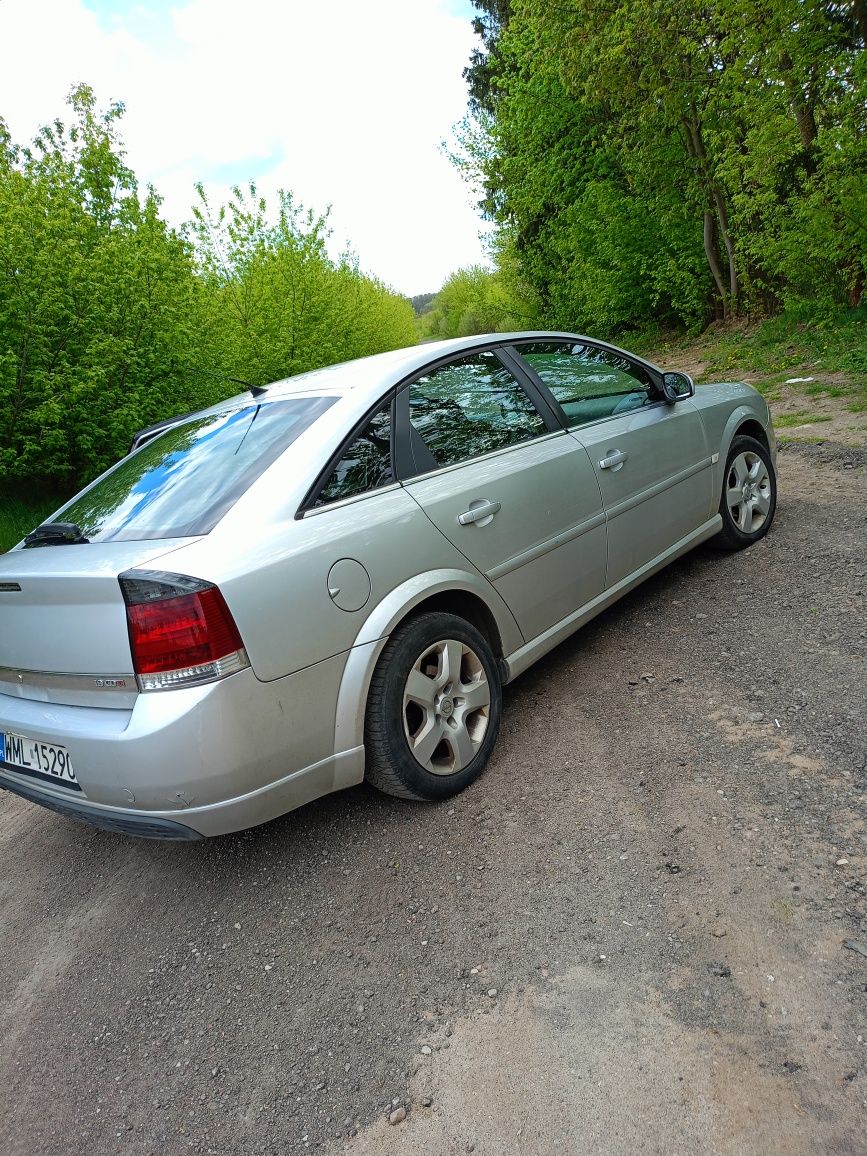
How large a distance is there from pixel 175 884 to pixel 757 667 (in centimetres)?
262

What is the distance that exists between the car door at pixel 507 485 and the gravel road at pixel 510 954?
0.62m

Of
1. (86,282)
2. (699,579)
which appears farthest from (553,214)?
(699,579)

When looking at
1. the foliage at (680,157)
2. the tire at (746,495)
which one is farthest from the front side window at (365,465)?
the foliage at (680,157)

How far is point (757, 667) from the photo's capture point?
3633 millimetres

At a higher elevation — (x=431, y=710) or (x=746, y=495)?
(x=431, y=710)

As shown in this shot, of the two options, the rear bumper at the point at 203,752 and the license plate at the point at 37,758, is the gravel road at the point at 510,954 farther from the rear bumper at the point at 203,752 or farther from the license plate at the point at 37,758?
the license plate at the point at 37,758

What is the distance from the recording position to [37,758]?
107 inches

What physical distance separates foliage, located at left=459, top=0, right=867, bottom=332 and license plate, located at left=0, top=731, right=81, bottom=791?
35.6 feet

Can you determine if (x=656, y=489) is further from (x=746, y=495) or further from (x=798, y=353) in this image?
(x=798, y=353)

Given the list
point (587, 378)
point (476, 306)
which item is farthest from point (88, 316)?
point (476, 306)

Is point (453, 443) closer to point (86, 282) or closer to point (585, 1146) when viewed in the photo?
point (585, 1146)

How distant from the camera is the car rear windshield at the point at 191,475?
272 cm

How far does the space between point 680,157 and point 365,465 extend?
17200mm

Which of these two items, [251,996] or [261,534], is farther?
[261,534]
